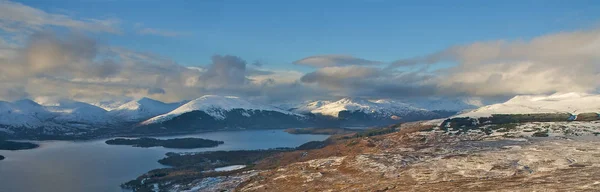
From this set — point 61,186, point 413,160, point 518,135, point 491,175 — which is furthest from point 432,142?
point 61,186

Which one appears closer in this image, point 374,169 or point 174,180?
point 374,169

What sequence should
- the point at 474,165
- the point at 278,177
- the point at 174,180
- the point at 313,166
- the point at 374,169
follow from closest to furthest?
the point at 474,165
the point at 374,169
the point at 278,177
the point at 313,166
the point at 174,180

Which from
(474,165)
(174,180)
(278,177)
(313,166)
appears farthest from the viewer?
(174,180)

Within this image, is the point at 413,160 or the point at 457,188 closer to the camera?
the point at 457,188

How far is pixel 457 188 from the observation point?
276 feet

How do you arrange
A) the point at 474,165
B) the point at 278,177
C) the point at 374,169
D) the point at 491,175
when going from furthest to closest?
1. the point at 278,177
2. the point at 374,169
3. the point at 474,165
4. the point at 491,175

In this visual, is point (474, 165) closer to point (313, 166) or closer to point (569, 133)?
point (313, 166)

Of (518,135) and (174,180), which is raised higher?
(518,135)

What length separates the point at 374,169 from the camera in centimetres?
13088

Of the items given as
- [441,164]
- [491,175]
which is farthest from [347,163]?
[491,175]

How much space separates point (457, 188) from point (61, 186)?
18209 centimetres

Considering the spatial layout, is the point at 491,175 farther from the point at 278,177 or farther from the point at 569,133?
the point at 569,133

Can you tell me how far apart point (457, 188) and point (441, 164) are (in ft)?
137

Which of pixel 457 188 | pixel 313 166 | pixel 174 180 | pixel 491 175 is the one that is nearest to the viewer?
pixel 457 188
